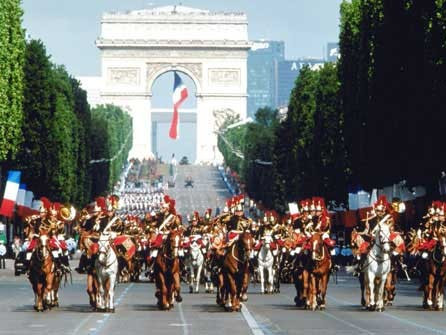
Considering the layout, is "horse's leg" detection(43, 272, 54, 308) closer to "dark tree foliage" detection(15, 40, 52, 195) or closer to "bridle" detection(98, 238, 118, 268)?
"bridle" detection(98, 238, 118, 268)

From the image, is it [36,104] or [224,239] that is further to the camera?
[36,104]

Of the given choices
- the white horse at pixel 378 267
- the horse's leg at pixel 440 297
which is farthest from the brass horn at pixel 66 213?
the horse's leg at pixel 440 297

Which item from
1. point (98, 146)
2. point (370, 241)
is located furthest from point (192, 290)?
point (98, 146)

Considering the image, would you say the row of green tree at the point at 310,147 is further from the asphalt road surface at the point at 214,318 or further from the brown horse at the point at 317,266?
the brown horse at the point at 317,266

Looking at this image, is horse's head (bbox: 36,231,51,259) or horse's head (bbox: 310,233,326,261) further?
horse's head (bbox: 310,233,326,261)

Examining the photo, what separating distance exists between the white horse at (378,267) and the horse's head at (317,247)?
4.27 feet

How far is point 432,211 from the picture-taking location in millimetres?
46875

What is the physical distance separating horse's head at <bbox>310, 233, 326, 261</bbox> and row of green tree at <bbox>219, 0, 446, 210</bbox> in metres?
22.2

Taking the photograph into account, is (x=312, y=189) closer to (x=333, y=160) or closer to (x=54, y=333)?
(x=333, y=160)

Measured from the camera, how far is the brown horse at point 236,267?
144ft

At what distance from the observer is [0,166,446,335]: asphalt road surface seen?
36.5 m

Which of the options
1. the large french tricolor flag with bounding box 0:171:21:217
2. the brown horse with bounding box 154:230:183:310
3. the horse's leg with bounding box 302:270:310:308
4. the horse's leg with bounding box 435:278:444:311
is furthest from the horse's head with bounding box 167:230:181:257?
the large french tricolor flag with bounding box 0:171:21:217

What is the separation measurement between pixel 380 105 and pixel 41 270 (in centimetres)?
3772

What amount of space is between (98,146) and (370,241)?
430ft
